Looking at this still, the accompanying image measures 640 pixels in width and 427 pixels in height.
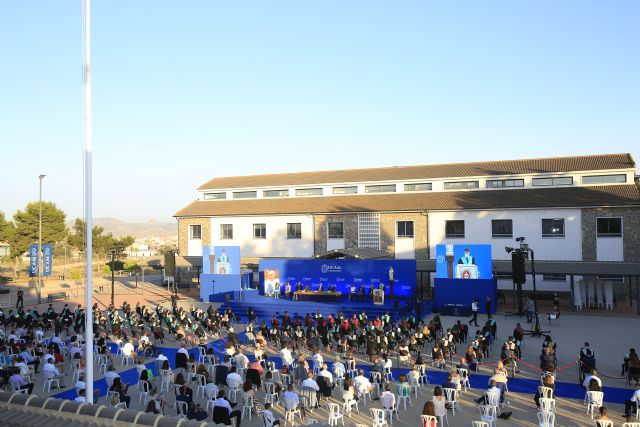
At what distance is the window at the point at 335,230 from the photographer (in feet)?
132

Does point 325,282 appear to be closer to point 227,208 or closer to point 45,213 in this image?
point 227,208

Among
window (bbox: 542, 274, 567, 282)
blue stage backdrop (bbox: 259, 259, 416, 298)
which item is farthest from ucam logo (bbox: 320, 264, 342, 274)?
window (bbox: 542, 274, 567, 282)

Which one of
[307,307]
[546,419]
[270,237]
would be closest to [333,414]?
[546,419]

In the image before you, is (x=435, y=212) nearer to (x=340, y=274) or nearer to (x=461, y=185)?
(x=461, y=185)

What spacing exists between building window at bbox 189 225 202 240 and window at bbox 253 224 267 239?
574 cm

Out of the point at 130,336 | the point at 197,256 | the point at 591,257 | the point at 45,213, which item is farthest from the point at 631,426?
the point at 45,213

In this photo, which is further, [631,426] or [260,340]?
[260,340]

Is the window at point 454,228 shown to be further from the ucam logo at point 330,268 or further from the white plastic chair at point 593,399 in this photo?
the white plastic chair at point 593,399

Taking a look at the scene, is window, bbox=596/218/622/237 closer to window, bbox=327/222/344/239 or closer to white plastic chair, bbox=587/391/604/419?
window, bbox=327/222/344/239

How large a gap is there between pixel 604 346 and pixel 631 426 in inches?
479

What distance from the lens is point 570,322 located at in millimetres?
27438

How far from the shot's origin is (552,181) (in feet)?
126

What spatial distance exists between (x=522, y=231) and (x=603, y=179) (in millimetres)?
7721

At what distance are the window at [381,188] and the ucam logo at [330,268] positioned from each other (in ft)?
33.6
